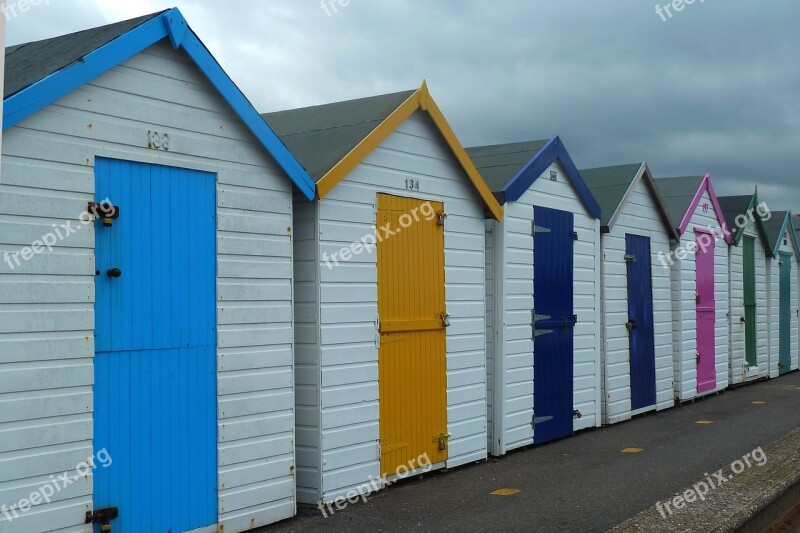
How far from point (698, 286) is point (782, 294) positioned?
6.62m

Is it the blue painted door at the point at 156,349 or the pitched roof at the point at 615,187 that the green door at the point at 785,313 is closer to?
the pitched roof at the point at 615,187

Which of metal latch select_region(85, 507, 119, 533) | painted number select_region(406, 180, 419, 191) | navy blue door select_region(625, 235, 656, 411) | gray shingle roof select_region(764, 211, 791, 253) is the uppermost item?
gray shingle roof select_region(764, 211, 791, 253)

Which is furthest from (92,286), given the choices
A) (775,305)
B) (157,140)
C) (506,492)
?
(775,305)

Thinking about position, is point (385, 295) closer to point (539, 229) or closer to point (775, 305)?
point (539, 229)

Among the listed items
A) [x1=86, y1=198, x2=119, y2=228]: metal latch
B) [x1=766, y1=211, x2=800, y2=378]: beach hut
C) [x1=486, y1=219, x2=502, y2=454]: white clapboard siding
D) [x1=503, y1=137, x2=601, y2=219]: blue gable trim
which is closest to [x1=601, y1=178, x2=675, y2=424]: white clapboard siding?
[x1=503, y1=137, x2=601, y2=219]: blue gable trim

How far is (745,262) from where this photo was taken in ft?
61.4

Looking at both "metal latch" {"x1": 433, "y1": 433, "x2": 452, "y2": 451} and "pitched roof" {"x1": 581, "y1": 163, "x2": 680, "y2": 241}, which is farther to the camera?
"pitched roof" {"x1": 581, "y1": 163, "x2": 680, "y2": 241}

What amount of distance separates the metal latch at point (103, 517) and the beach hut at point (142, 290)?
0.01 metres

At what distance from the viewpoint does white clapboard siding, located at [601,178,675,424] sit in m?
12.8

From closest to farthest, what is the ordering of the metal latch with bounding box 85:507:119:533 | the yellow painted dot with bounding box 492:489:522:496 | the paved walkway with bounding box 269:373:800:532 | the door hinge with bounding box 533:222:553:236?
1. the metal latch with bounding box 85:507:119:533
2. the paved walkway with bounding box 269:373:800:532
3. the yellow painted dot with bounding box 492:489:522:496
4. the door hinge with bounding box 533:222:553:236

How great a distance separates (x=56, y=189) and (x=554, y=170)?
7125 millimetres

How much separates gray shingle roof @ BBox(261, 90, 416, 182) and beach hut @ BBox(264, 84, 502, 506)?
0.07 ft

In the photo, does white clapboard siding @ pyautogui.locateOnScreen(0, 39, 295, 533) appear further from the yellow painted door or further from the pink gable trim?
the pink gable trim

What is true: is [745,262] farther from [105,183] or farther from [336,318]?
[105,183]
